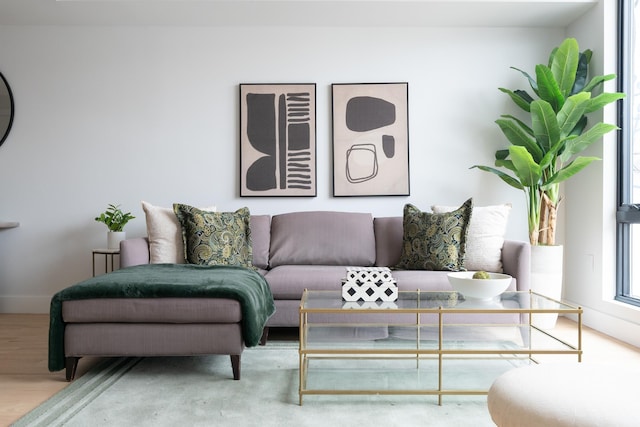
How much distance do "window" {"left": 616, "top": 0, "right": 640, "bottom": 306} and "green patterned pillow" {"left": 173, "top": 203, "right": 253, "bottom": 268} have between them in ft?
8.66

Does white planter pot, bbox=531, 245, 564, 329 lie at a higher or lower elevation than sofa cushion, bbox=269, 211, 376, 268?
lower

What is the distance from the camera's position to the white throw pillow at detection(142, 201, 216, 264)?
3.47 metres

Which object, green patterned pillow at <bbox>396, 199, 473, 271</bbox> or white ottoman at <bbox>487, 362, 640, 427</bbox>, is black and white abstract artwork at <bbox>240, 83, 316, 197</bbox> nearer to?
green patterned pillow at <bbox>396, 199, 473, 271</bbox>

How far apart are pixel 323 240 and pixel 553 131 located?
5.95ft

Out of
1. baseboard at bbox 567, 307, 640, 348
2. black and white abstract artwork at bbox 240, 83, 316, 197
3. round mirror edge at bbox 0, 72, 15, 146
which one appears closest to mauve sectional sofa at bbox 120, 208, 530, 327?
black and white abstract artwork at bbox 240, 83, 316, 197

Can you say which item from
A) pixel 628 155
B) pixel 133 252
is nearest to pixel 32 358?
pixel 133 252

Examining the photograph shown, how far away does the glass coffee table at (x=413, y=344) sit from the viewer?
2135 millimetres

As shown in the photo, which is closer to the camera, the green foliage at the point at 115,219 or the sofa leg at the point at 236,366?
the sofa leg at the point at 236,366

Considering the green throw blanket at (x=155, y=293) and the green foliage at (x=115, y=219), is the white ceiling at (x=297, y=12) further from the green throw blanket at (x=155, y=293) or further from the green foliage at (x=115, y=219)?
the green throw blanket at (x=155, y=293)

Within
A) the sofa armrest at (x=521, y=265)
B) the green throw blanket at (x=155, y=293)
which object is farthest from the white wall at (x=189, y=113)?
the green throw blanket at (x=155, y=293)

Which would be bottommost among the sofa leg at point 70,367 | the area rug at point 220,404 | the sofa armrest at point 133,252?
the area rug at point 220,404

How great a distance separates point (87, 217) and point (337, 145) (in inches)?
86.4

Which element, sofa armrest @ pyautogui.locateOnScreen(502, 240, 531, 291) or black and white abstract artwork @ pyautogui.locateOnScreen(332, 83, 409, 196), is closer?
sofa armrest @ pyautogui.locateOnScreen(502, 240, 531, 291)

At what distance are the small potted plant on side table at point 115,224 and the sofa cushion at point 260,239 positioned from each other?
0.99 metres
